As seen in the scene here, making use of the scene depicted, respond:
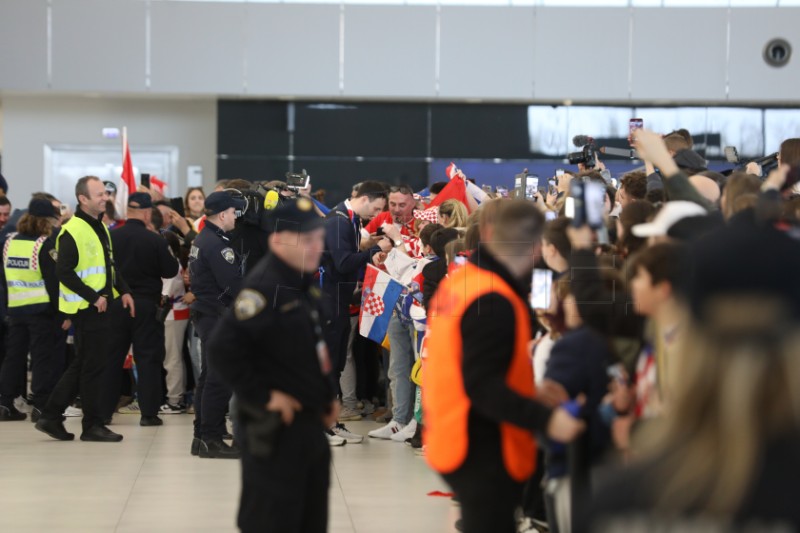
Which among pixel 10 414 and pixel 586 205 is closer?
pixel 586 205

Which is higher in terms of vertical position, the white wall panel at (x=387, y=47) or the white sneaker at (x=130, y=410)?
the white wall panel at (x=387, y=47)

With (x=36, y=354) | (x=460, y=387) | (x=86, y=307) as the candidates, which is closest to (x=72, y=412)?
(x=36, y=354)

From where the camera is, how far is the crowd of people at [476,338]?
158 centimetres

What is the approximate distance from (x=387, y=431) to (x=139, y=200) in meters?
2.83

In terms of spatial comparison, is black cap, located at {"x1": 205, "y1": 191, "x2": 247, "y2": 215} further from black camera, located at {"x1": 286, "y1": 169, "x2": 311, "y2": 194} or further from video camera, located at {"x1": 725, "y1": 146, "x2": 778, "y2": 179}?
video camera, located at {"x1": 725, "y1": 146, "x2": 778, "y2": 179}

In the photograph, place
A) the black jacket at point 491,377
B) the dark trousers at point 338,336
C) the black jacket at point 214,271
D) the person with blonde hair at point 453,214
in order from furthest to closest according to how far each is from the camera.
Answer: the dark trousers at point 338,336 < the person with blonde hair at point 453,214 < the black jacket at point 214,271 < the black jacket at point 491,377

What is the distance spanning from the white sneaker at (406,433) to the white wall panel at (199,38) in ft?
34.1

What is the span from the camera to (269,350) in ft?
13.8

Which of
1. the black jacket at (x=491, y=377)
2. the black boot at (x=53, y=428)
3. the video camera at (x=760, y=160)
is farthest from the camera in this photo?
the black boot at (x=53, y=428)

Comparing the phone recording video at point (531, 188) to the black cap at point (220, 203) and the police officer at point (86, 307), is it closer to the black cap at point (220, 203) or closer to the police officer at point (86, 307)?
the black cap at point (220, 203)

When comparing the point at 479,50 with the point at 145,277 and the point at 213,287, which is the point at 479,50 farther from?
the point at 213,287

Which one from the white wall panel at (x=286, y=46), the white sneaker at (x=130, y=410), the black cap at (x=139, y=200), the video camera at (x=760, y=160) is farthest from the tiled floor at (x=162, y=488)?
the white wall panel at (x=286, y=46)

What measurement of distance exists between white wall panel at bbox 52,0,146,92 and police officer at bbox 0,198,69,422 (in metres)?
8.44

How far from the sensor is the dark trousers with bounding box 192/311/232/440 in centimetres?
816
